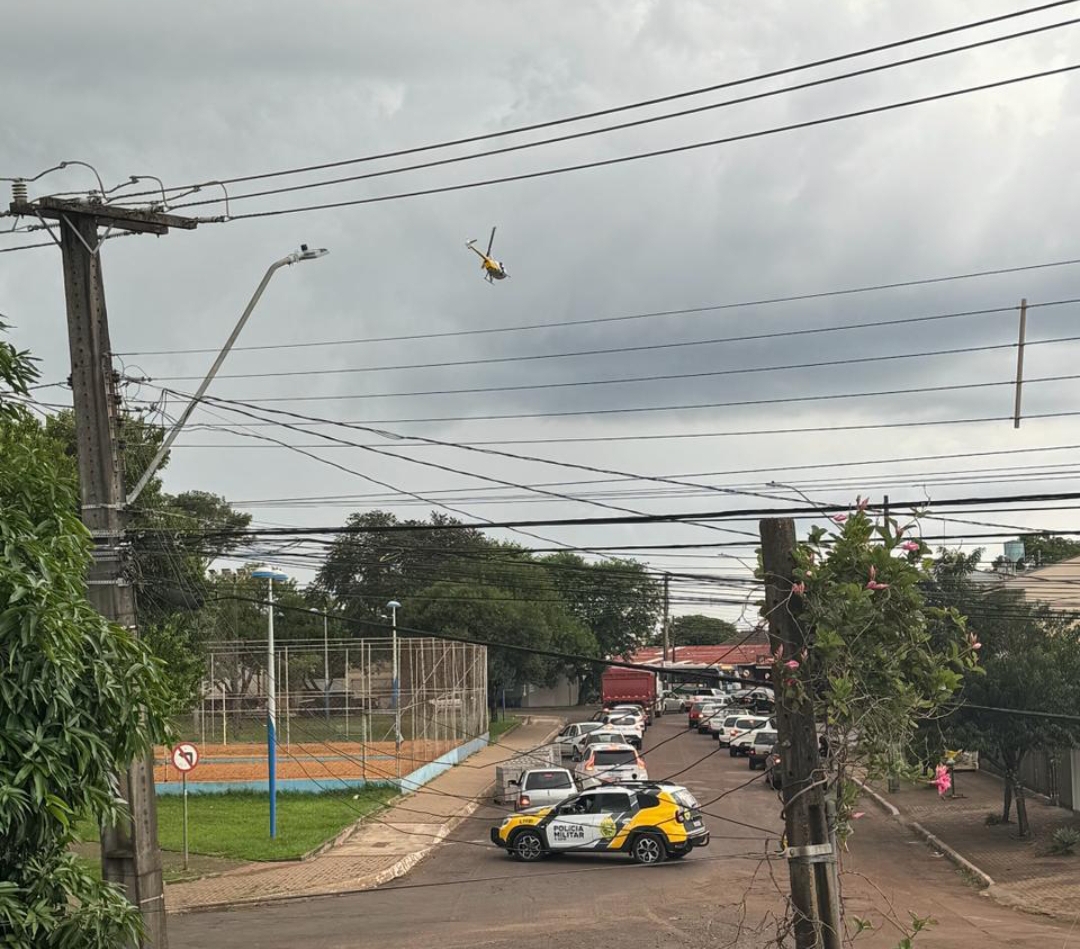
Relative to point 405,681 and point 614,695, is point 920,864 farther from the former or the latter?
point 614,695

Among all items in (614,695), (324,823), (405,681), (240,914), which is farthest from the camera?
(614,695)

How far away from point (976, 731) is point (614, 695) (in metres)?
43.1

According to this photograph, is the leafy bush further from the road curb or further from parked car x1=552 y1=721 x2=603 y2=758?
parked car x1=552 y1=721 x2=603 y2=758

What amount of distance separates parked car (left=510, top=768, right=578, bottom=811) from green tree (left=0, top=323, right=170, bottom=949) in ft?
70.3

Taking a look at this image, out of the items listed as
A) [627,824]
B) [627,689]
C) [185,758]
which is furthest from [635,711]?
[185,758]

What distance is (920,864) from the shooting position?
25.6 meters

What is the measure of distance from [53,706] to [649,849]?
1882cm

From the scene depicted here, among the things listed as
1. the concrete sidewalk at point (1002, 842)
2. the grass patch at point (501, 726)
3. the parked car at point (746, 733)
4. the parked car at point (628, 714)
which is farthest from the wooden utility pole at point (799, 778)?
the grass patch at point (501, 726)

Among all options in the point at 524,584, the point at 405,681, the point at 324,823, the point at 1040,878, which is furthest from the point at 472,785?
the point at 524,584

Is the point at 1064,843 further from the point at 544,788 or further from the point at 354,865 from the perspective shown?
the point at 354,865

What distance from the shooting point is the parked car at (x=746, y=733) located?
43.4 meters

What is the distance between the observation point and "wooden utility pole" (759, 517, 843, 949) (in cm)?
851

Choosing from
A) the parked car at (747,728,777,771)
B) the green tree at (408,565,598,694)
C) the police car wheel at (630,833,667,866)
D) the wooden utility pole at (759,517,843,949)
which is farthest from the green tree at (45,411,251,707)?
the green tree at (408,565,598,694)

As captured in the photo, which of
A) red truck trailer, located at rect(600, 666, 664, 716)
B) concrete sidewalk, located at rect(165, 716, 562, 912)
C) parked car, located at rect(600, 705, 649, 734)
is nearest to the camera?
concrete sidewalk, located at rect(165, 716, 562, 912)
